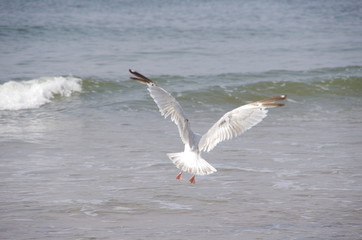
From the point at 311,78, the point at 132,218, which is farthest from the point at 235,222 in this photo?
the point at 311,78

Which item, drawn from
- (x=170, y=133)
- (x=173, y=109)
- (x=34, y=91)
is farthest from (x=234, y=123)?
(x=34, y=91)

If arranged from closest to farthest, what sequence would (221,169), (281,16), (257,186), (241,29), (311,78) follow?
1. (257,186)
2. (221,169)
3. (311,78)
4. (241,29)
5. (281,16)

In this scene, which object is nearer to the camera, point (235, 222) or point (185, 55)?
point (235, 222)

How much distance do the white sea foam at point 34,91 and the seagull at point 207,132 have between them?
5441 mm

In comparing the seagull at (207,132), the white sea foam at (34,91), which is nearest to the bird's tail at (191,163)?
the seagull at (207,132)

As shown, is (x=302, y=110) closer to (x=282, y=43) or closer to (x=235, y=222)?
(x=235, y=222)

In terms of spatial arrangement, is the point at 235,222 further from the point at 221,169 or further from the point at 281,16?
the point at 281,16

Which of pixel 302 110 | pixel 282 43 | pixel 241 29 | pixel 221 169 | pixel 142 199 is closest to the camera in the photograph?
pixel 142 199

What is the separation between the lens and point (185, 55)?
56.4ft

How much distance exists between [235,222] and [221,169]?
173 centimetres

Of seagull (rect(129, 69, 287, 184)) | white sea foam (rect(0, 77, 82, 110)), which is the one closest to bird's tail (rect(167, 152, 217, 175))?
seagull (rect(129, 69, 287, 184))

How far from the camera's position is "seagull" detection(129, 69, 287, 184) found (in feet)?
20.3

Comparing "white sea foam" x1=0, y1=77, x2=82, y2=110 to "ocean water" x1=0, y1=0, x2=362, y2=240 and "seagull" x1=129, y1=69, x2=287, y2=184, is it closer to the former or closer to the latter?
"ocean water" x1=0, y1=0, x2=362, y2=240

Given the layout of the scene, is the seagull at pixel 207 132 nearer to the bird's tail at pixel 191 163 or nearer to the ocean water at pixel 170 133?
the bird's tail at pixel 191 163
